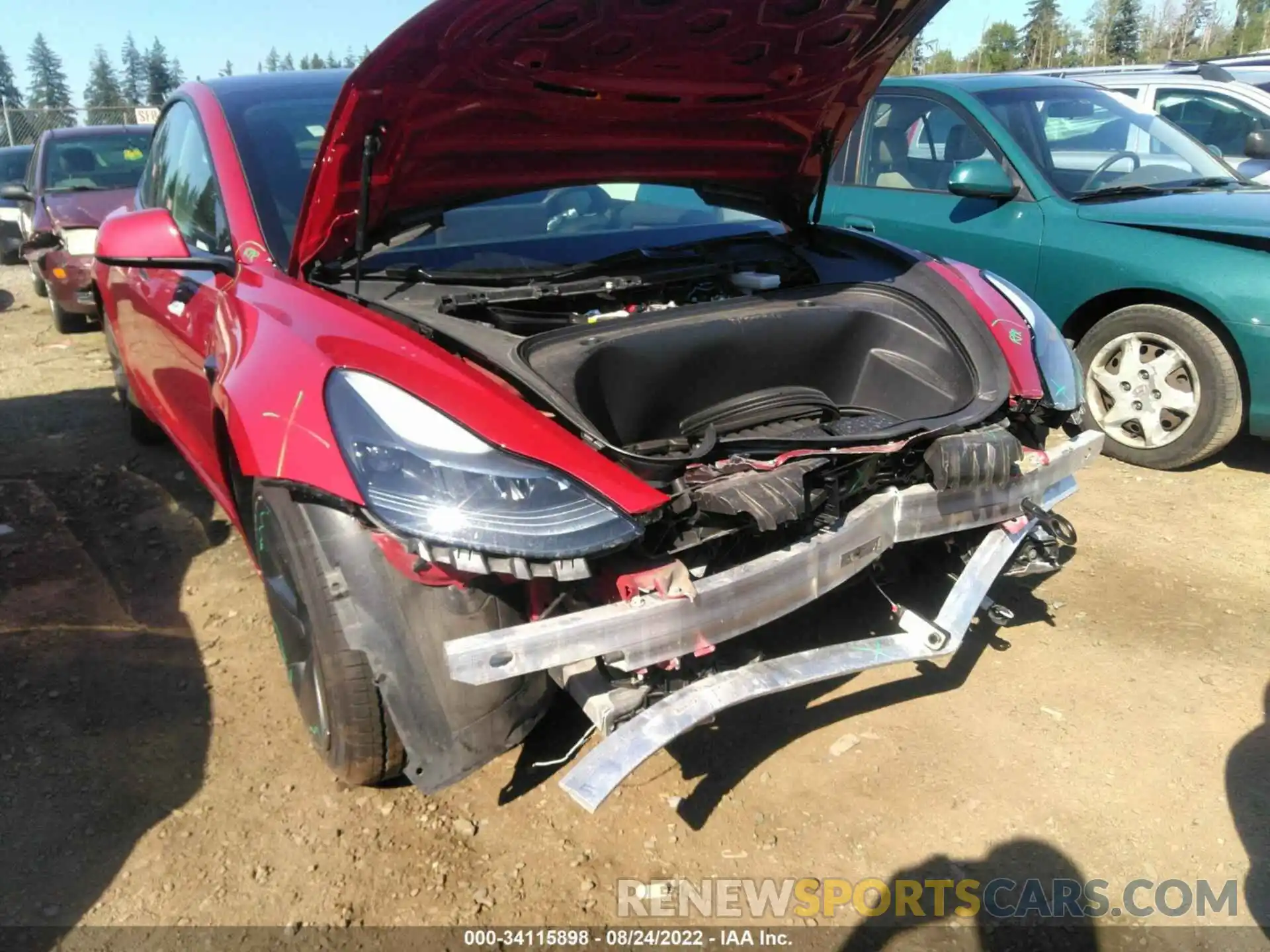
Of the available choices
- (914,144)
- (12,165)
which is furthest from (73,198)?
(12,165)

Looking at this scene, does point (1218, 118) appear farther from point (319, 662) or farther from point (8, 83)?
point (8, 83)

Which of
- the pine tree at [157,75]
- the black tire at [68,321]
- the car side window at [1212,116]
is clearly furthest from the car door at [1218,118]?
the pine tree at [157,75]

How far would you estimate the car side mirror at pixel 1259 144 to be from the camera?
555cm

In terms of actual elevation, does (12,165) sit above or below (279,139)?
below

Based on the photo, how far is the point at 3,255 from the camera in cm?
1171

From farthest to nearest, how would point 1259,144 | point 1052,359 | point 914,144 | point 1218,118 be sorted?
point 1218,118 < point 1259,144 < point 914,144 < point 1052,359

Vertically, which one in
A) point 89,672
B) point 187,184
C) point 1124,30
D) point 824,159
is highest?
point 1124,30

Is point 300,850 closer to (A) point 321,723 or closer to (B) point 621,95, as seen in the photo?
(A) point 321,723

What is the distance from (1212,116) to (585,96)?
6017mm

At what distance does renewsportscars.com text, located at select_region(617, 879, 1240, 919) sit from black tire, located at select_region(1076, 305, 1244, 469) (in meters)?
2.59

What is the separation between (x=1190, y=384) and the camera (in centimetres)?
421

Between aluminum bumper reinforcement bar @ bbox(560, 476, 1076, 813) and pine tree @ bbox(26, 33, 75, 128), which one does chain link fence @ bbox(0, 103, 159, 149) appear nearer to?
aluminum bumper reinforcement bar @ bbox(560, 476, 1076, 813)

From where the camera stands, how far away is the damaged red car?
1.93 m

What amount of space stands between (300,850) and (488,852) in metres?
0.44
